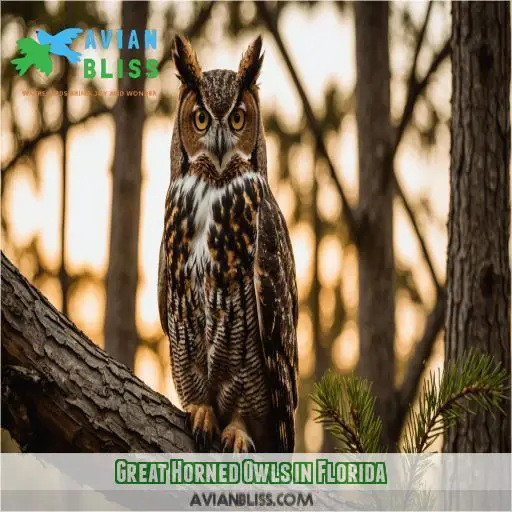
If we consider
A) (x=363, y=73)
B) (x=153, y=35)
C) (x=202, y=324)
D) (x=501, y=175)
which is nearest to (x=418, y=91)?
(x=363, y=73)

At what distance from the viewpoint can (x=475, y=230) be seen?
5.31 ft

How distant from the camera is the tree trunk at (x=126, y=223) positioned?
2172 mm

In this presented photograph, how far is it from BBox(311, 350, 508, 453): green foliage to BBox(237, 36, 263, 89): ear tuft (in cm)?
71

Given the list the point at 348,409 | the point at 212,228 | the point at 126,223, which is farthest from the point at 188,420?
the point at 126,223

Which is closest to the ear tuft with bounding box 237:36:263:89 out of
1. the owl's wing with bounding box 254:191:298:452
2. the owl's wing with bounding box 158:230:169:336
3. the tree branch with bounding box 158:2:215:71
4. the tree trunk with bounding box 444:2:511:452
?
the owl's wing with bounding box 254:191:298:452

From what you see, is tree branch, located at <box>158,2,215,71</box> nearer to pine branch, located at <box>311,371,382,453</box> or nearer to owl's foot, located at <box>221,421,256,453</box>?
owl's foot, located at <box>221,421,256,453</box>

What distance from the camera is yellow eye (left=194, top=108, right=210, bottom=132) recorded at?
1.35 metres

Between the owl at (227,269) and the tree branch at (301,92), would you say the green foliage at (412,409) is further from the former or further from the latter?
the tree branch at (301,92)

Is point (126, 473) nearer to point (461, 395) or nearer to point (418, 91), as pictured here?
point (461, 395)

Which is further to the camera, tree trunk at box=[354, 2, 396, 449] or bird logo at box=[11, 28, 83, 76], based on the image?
tree trunk at box=[354, 2, 396, 449]

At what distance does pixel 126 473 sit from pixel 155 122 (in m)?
1.52

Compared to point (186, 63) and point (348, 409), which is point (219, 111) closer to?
point (186, 63)

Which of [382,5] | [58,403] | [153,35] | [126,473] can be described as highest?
[382,5]

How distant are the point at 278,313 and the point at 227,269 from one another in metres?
0.14
